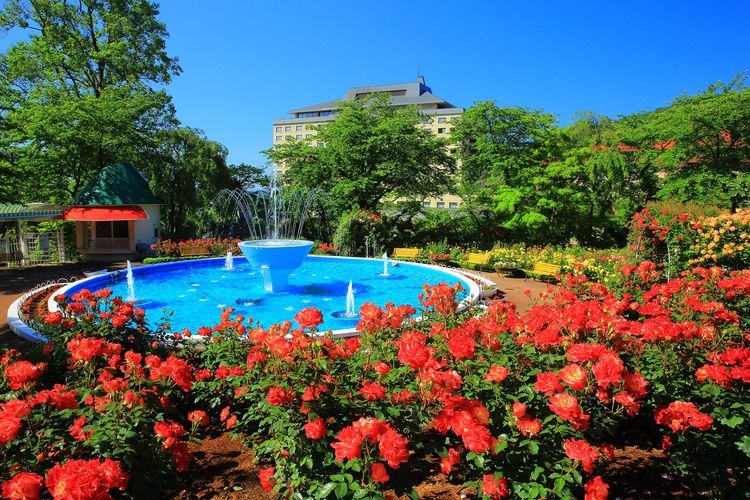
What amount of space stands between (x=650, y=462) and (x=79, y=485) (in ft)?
14.1

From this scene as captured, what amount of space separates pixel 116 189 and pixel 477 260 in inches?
674

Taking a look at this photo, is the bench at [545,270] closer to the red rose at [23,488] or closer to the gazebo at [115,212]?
the red rose at [23,488]

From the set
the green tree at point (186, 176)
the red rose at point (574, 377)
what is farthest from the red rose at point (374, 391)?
the green tree at point (186, 176)

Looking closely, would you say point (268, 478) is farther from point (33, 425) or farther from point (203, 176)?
point (203, 176)

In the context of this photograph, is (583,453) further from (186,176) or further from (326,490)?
(186,176)

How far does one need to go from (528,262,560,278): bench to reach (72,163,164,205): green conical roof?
18248 mm

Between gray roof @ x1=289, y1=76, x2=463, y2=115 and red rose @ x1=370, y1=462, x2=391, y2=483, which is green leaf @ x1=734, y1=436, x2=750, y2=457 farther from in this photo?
gray roof @ x1=289, y1=76, x2=463, y2=115

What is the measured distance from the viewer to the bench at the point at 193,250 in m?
19.2

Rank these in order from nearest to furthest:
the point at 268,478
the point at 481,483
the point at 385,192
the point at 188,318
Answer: the point at 481,483, the point at 268,478, the point at 188,318, the point at 385,192

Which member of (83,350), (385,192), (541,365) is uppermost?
(385,192)

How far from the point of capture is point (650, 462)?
13.0 ft

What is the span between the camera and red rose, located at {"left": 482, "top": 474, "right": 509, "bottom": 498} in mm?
2270

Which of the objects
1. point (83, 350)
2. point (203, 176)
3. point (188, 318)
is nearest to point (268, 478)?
point (83, 350)

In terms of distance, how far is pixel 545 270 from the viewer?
49.1 feet
